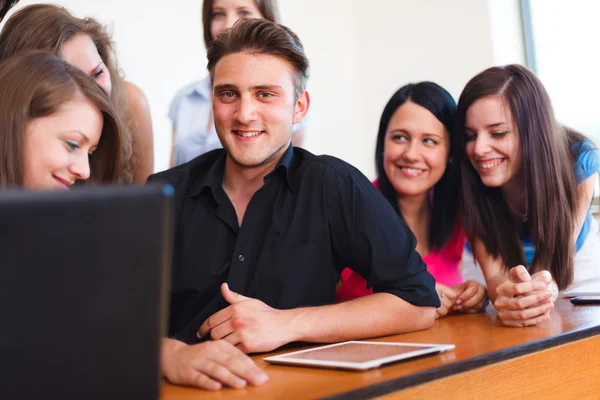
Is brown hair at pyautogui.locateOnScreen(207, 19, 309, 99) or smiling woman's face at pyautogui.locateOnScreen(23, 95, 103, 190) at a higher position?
brown hair at pyautogui.locateOnScreen(207, 19, 309, 99)

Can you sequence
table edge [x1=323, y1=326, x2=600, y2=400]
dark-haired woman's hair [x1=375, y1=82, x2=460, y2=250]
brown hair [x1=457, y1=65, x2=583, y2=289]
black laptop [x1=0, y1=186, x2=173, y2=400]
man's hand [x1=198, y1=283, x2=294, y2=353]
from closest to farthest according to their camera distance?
black laptop [x1=0, y1=186, x2=173, y2=400] → table edge [x1=323, y1=326, x2=600, y2=400] → man's hand [x1=198, y1=283, x2=294, y2=353] → brown hair [x1=457, y1=65, x2=583, y2=289] → dark-haired woman's hair [x1=375, y1=82, x2=460, y2=250]

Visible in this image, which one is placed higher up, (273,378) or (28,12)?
(28,12)

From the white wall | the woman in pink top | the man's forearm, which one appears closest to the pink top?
the woman in pink top

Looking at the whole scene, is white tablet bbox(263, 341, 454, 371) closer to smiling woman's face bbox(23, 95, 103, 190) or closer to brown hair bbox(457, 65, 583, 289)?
smiling woman's face bbox(23, 95, 103, 190)

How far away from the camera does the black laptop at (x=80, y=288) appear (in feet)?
1.61

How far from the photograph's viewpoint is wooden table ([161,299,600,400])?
35.8 inches

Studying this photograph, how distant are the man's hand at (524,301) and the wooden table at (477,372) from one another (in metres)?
0.03

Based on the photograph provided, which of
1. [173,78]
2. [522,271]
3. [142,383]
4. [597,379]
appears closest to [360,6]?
[173,78]

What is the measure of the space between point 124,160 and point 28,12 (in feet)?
1.60

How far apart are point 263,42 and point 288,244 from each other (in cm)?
47

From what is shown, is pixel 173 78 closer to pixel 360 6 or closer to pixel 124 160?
pixel 360 6

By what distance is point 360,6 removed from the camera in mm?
4762

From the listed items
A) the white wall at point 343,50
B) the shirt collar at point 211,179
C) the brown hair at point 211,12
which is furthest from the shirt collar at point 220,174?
the white wall at point 343,50

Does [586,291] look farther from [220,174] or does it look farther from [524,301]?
[220,174]
